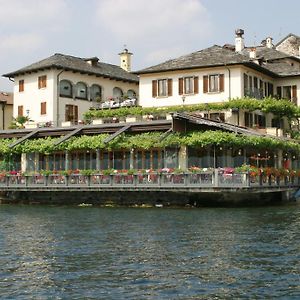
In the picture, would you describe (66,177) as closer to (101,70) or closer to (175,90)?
(175,90)

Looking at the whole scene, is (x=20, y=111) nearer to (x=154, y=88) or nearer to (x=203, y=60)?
(x=154, y=88)

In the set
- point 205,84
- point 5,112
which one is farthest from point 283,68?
point 5,112

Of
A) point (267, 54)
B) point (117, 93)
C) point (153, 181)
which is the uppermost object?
point (267, 54)

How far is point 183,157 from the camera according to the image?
148 ft

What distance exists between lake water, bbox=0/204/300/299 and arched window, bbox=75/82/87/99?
2925 centimetres

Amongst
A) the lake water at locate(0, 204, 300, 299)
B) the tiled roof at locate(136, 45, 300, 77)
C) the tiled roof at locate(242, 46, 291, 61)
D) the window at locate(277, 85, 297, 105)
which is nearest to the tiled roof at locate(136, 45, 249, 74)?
the tiled roof at locate(136, 45, 300, 77)

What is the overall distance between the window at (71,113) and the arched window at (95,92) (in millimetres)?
2538

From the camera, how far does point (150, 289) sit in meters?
16.0

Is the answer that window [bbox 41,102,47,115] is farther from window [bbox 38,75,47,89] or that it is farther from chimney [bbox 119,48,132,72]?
chimney [bbox 119,48,132,72]

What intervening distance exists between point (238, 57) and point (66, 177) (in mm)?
18837

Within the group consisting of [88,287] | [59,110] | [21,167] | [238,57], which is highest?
[238,57]

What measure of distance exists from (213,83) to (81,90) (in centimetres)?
1477

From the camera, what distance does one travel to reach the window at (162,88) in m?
55.6

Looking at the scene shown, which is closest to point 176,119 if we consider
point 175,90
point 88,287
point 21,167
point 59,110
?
point 175,90
